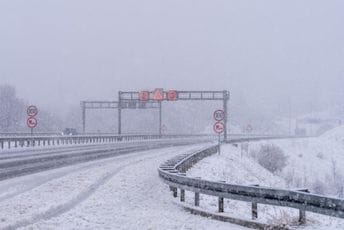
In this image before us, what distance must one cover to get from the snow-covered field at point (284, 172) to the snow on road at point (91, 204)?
1.15m

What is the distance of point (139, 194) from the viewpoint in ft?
51.6

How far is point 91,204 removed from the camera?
13.4 metres

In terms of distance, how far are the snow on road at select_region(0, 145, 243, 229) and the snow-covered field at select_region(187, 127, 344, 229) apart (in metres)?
1.15

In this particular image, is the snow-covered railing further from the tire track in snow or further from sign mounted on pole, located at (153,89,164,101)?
the tire track in snow

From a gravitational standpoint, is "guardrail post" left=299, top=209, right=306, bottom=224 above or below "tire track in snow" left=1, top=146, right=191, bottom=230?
above

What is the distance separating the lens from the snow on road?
1076 cm

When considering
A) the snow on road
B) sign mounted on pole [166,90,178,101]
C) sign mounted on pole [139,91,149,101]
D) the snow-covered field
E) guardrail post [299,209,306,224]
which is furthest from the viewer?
sign mounted on pole [139,91,149,101]

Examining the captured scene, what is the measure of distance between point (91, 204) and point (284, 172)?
4304 centimetres

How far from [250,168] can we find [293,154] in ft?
111

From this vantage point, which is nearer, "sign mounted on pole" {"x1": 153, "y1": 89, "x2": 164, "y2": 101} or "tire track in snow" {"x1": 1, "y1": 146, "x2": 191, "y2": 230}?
"tire track in snow" {"x1": 1, "y1": 146, "x2": 191, "y2": 230}

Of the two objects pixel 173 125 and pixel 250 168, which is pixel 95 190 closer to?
pixel 250 168

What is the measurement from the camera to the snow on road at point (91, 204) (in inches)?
424

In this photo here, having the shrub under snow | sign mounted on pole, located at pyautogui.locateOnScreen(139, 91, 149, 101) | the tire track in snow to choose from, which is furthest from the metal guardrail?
sign mounted on pole, located at pyautogui.locateOnScreen(139, 91, 149, 101)

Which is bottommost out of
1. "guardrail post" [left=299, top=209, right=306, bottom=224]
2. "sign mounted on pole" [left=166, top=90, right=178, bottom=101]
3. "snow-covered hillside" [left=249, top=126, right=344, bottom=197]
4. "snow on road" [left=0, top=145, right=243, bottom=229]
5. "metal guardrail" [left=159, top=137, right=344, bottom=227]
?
"snow-covered hillside" [left=249, top=126, right=344, bottom=197]
